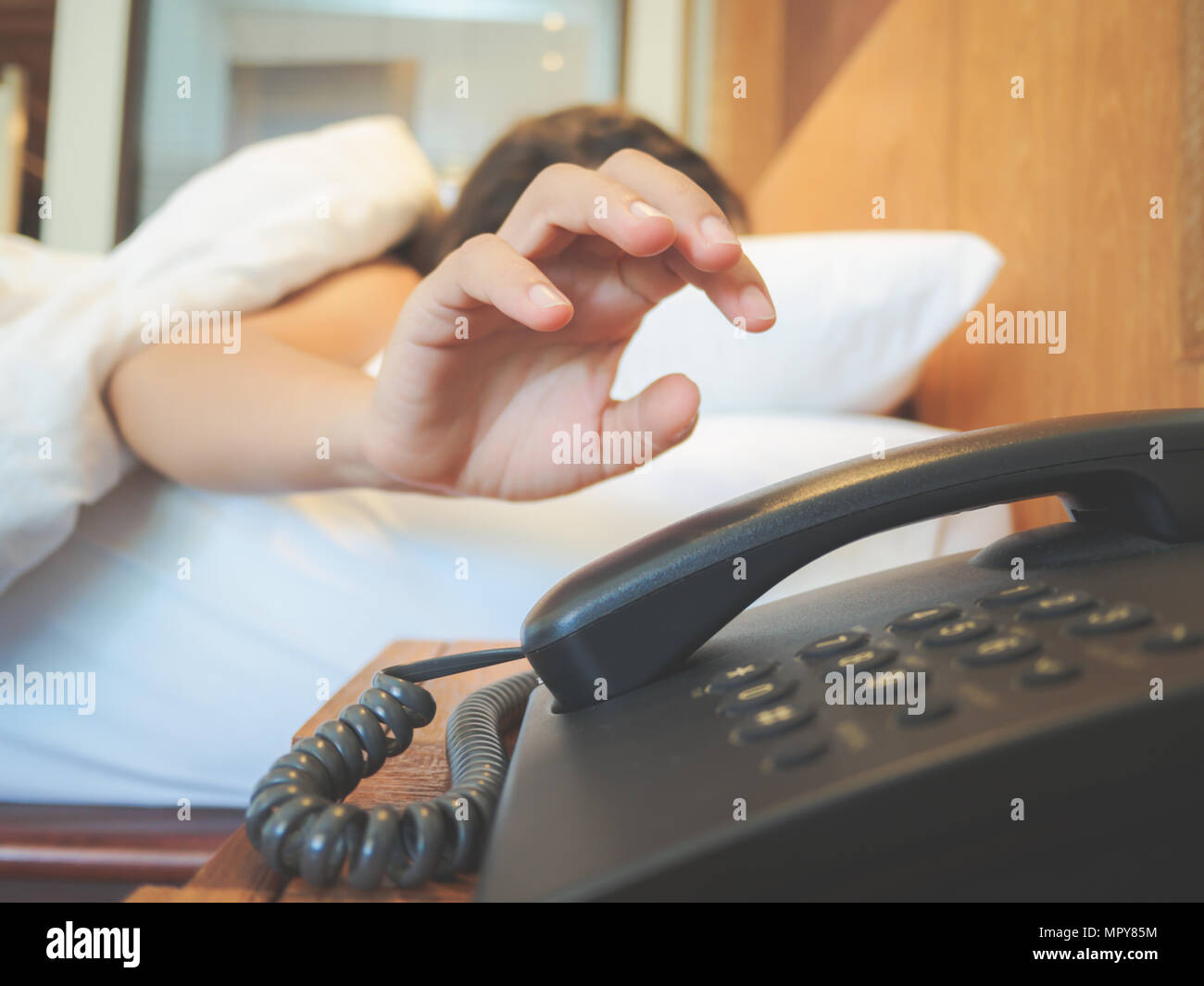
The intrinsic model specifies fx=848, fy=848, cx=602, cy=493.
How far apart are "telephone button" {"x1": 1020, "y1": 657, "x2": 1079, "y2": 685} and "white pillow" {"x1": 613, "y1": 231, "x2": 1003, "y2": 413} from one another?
53 cm

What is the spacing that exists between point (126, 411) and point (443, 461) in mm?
249

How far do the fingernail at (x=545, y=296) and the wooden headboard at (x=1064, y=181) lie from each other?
35 cm

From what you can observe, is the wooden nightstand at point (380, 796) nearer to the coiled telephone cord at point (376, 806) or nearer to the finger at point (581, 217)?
the coiled telephone cord at point (376, 806)

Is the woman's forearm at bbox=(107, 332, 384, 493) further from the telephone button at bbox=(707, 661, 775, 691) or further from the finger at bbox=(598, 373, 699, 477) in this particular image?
the telephone button at bbox=(707, 661, 775, 691)

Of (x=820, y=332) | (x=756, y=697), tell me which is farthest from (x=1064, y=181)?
(x=756, y=697)

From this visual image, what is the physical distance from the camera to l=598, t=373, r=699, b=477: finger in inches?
13.8

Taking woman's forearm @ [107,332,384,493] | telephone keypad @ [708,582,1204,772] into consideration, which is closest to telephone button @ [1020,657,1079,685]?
telephone keypad @ [708,582,1204,772]

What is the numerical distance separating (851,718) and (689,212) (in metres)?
0.18

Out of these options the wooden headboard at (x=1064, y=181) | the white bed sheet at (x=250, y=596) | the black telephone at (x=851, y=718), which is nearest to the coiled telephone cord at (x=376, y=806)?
the black telephone at (x=851, y=718)

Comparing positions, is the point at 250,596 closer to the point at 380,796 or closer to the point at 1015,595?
the point at 380,796

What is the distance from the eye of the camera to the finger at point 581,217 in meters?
0.27

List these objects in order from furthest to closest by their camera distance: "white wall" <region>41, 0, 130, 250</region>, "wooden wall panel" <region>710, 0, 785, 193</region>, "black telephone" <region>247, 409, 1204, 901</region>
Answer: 1. "white wall" <region>41, 0, 130, 250</region>
2. "wooden wall panel" <region>710, 0, 785, 193</region>
3. "black telephone" <region>247, 409, 1204, 901</region>
